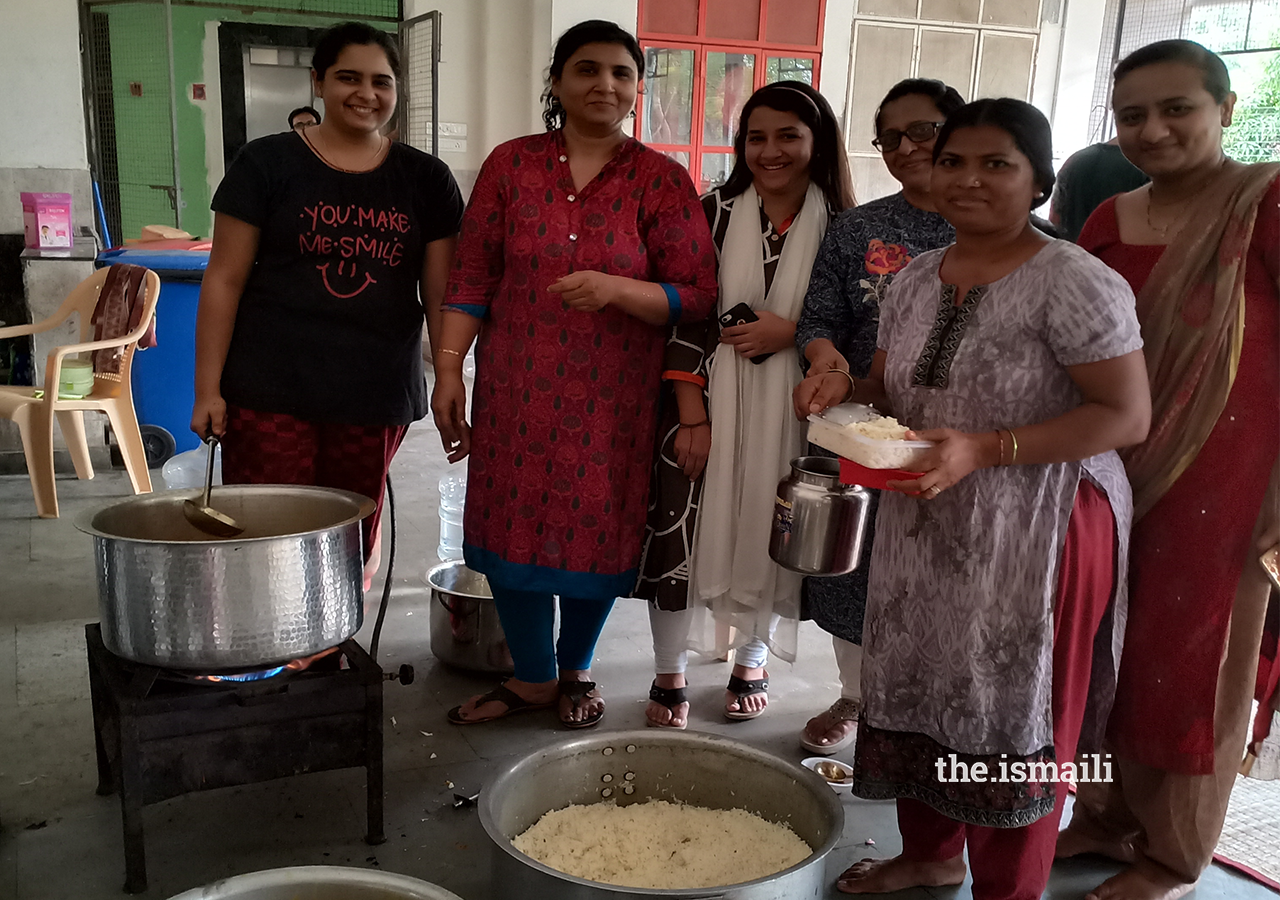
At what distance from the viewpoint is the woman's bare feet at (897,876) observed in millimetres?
1986

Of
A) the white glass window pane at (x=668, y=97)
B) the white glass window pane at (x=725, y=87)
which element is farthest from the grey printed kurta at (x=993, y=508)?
the white glass window pane at (x=725, y=87)

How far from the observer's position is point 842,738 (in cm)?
264

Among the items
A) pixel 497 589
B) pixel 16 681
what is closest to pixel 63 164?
pixel 16 681

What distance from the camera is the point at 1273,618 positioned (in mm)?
1929

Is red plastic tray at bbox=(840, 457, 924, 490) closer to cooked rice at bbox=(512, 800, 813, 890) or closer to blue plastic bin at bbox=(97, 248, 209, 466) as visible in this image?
cooked rice at bbox=(512, 800, 813, 890)

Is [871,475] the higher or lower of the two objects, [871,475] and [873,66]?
the lower

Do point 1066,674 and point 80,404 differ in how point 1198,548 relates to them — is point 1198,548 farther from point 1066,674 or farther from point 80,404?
point 80,404

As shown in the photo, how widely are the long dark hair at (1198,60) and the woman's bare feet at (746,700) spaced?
1.74 m

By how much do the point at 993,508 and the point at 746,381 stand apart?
0.87 metres

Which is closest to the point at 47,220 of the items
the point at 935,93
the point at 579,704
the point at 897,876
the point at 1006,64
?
the point at 579,704

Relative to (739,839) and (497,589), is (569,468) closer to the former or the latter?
(497,589)

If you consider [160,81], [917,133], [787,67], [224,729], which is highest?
[787,67]

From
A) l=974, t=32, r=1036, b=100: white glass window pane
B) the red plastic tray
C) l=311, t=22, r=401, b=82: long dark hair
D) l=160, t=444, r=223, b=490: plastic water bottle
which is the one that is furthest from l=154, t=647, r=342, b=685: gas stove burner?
l=974, t=32, r=1036, b=100: white glass window pane

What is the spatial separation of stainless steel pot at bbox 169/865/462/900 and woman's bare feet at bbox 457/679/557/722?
47.5 inches
